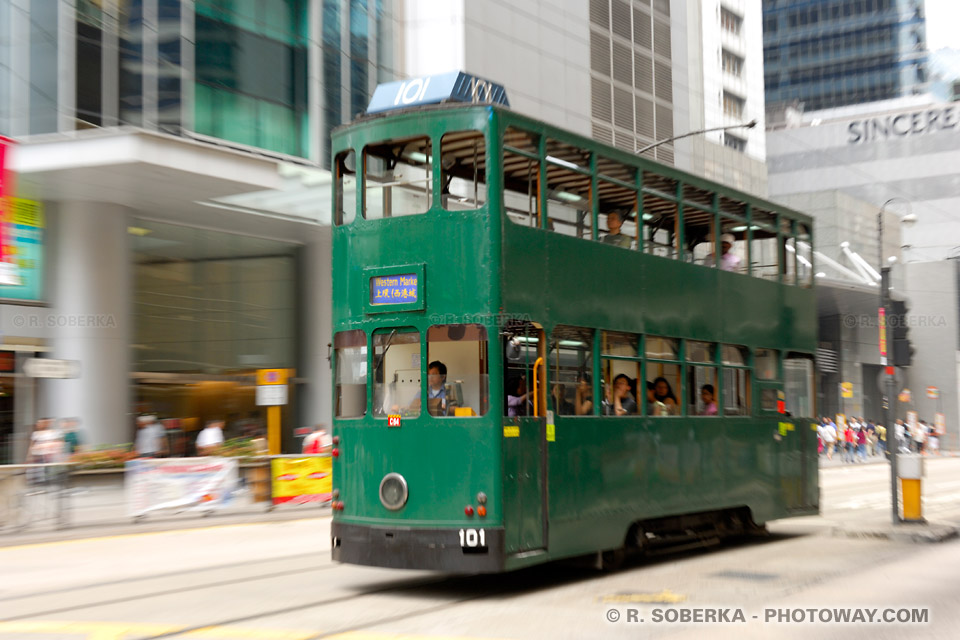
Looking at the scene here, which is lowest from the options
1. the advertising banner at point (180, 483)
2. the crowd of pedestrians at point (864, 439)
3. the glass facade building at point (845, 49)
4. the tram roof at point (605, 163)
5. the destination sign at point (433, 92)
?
the crowd of pedestrians at point (864, 439)

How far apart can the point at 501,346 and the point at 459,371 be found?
444mm

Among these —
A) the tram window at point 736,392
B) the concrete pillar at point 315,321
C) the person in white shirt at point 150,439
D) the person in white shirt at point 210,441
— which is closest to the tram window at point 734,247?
the tram window at point 736,392

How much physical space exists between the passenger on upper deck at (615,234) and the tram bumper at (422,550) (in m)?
3.33

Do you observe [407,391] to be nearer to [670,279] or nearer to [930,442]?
[670,279]

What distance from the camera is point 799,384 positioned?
14.5 meters

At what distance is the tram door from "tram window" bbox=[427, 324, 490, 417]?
0.21 meters

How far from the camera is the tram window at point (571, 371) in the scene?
998cm

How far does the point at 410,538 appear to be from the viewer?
9.29 meters

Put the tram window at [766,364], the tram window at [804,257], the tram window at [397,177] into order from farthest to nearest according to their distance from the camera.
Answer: the tram window at [804,257]
the tram window at [766,364]
the tram window at [397,177]

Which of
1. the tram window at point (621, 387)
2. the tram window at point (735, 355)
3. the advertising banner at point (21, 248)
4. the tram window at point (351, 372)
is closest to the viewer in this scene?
the tram window at point (351, 372)

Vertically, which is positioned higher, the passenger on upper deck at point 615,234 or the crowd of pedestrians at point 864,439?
the passenger on upper deck at point 615,234

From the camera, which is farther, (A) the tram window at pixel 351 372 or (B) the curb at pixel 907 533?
(B) the curb at pixel 907 533

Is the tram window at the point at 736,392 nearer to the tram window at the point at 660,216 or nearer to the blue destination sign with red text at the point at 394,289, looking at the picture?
the tram window at the point at 660,216

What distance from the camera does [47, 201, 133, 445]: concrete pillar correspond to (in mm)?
21672
